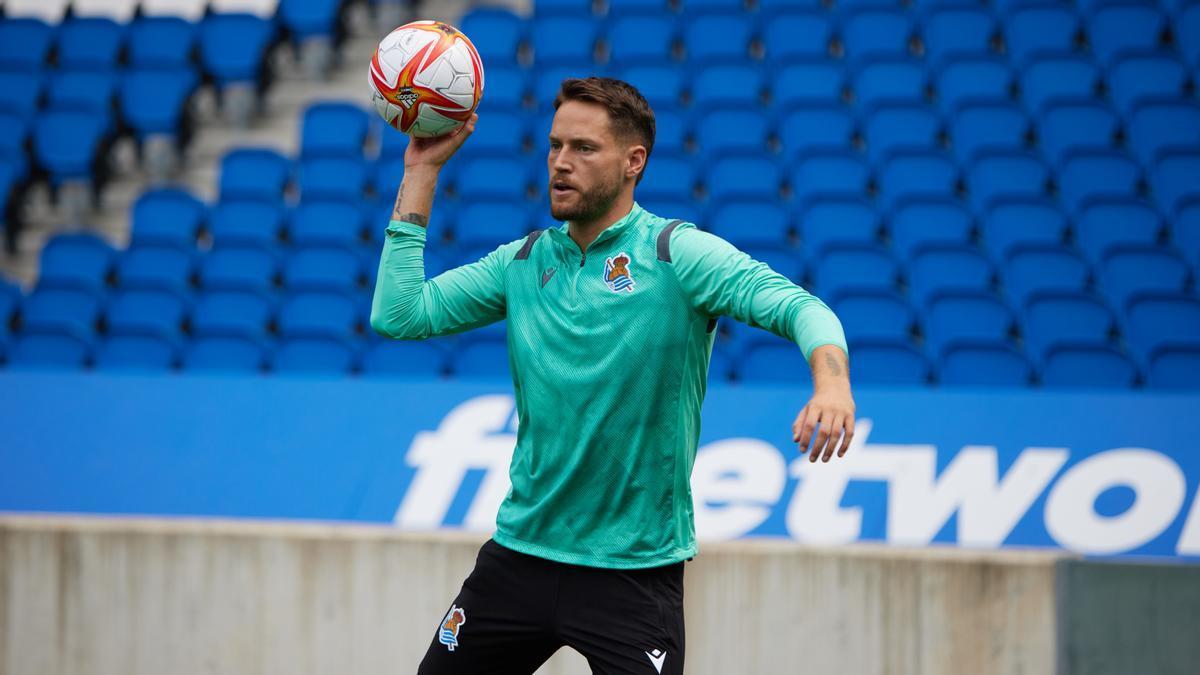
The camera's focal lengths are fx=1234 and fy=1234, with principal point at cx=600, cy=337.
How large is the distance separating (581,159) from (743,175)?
663cm

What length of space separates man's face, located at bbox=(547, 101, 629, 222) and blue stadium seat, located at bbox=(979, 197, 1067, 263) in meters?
6.17

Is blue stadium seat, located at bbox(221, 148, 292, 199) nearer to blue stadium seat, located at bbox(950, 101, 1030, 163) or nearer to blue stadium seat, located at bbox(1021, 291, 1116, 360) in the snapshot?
blue stadium seat, located at bbox(950, 101, 1030, 163)

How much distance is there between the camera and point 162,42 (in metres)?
11.6

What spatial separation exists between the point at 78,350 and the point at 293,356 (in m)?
1.53

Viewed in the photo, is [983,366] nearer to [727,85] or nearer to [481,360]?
[481,360]

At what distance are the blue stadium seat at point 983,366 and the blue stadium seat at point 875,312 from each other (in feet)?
1.49

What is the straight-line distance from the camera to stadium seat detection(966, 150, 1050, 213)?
29.6ft

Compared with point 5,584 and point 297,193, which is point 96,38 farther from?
point 5,584

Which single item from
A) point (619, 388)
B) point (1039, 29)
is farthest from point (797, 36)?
point (619, 388)

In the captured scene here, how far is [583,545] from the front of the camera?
294cm

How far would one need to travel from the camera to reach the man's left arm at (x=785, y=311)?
2529 millimetres

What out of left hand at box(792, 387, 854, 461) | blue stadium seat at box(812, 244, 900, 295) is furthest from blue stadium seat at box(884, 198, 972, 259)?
left hand at box(792, 387, 854, 461)

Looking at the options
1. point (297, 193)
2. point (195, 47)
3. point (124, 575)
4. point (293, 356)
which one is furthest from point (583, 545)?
point (195, 47)

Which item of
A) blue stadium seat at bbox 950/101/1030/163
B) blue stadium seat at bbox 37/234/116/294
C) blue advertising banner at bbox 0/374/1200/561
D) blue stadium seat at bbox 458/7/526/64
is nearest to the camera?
blue advertising banner at bbox 0/374/1200/561
